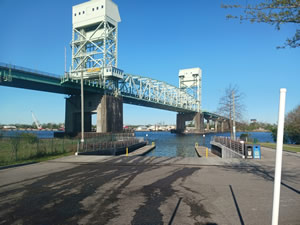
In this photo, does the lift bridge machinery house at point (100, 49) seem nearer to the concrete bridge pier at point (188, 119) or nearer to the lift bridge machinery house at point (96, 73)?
the lift bridge machinery house at point (96, 73)

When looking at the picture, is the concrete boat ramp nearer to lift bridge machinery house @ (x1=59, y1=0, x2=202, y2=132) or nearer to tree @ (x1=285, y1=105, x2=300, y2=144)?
tree @ (x1=285, y1=105, x2=300, y2=144)

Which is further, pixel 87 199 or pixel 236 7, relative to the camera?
pixel 87 199

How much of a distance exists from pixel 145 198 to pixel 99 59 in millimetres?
67984

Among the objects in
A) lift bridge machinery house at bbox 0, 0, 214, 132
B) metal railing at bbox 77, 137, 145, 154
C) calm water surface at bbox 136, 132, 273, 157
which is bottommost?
calm water surface at bbox 136, 132, 273, 157

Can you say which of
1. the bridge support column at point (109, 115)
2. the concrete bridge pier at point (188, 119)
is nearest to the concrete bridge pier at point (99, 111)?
the bridge support column at point (109, 115)

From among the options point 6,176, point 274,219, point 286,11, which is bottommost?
point 6,176

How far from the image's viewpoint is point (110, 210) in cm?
723

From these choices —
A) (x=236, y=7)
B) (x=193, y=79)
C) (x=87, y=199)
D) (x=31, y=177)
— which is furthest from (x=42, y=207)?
(x=193, y=79)

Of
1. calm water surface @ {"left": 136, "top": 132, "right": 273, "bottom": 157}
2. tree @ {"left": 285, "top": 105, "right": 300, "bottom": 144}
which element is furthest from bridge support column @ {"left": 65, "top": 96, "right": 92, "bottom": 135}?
tree @ {"left": 285, "top": 105, "right": 300, "bottom": 144}

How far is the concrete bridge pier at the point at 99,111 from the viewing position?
65.8 m

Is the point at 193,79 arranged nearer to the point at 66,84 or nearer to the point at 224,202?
the point at 66,84

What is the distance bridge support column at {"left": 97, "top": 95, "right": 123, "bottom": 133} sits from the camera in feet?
213

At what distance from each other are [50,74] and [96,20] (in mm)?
24643

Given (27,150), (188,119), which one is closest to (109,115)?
(27,150)
